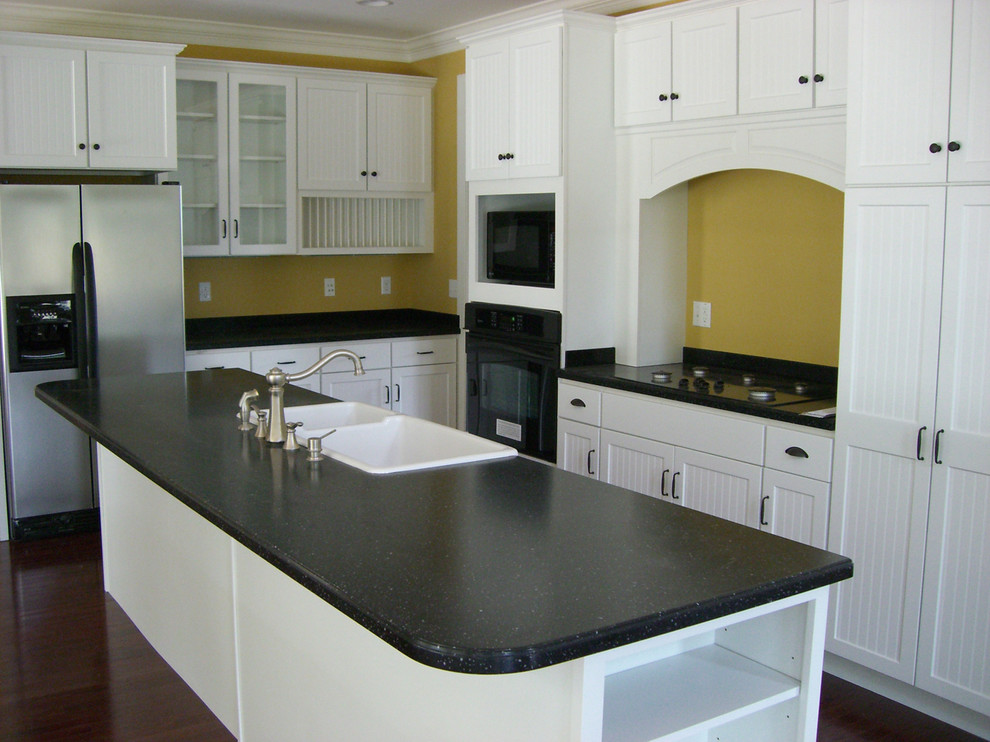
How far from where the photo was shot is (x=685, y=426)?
370 cm

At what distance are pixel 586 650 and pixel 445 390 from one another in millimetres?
4351

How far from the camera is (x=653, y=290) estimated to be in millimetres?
4367

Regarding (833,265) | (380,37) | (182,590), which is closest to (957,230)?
(833,265)

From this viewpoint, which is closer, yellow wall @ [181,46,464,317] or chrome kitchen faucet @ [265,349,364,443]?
chrome kitchen faucet @ [265,349,364,443]

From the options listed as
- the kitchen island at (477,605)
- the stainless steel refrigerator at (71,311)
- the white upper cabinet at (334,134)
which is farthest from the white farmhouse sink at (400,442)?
the white upper cabinet at (334,134)

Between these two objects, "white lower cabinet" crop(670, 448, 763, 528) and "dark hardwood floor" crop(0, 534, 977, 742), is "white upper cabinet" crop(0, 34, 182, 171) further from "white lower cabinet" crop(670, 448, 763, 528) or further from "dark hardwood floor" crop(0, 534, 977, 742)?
"white lower cabinet" crop(670, 448, 763, 528)

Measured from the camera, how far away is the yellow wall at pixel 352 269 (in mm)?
5648

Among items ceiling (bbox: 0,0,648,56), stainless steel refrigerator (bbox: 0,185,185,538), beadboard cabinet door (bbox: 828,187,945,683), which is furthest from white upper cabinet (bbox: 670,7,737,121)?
stainless steel refrigerator (bbox: 0,185,185,538)

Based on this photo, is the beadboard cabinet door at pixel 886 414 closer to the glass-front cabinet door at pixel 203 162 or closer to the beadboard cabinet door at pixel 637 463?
the beadboard cabinet door at pixel 637 463

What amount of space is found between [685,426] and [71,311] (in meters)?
2.88

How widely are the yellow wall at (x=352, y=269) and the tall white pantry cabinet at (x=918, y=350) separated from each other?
3168mm

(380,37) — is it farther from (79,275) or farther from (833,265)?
(833,265)

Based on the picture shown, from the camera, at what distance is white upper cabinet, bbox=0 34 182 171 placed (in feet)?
14.9

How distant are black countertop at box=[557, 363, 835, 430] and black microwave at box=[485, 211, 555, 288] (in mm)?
450
